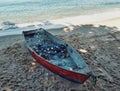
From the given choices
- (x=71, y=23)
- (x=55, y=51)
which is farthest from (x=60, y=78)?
(x=71, y=23)

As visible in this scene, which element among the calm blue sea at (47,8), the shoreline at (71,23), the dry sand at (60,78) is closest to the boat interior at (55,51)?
the dry sand at (60,78)

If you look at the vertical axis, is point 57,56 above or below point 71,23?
above

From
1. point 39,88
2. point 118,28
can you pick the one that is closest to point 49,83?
point 39,88

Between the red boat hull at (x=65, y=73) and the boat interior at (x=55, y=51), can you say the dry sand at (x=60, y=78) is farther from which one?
the boat interior at (x=55, y=51)

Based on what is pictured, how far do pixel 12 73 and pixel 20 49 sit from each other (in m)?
1.97

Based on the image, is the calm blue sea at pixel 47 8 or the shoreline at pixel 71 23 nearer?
the shoreline at pixel 71 23

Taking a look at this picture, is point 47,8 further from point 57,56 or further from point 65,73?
point 65,73

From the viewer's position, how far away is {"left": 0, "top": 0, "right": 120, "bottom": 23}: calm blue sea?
1694cm

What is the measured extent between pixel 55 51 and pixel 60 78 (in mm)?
1238

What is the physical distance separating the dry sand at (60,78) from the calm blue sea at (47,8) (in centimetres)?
557

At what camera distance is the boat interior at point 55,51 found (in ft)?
24.6

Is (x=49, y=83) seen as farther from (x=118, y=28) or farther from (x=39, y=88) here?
(x=118, y=28)

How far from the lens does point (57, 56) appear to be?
8227 mm

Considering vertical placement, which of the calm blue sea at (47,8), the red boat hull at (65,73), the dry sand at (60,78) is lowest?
the calm blue sea at (47,8)
